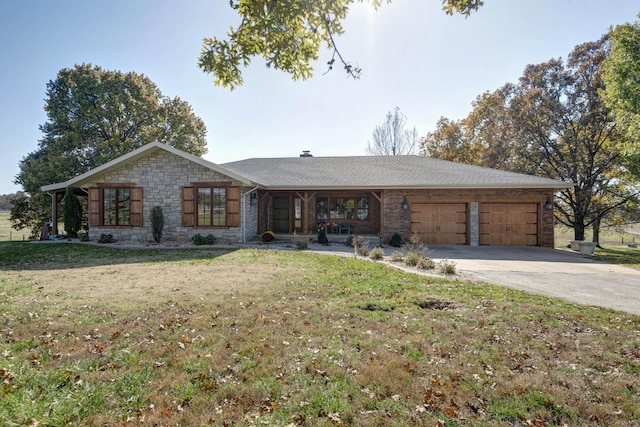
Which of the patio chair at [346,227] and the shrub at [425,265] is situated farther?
the patio chair at [346,227]

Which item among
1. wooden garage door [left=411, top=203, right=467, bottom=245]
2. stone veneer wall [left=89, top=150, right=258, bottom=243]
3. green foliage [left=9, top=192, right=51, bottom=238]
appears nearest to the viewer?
stone veneer wall [left=89, top=150, right=258, bottom=243]

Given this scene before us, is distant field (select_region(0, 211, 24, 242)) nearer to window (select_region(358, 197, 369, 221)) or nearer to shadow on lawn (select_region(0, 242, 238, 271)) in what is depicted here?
shadow on lawn (select_region(0, 242, 238, 271))

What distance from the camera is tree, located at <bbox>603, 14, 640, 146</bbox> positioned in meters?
11.7

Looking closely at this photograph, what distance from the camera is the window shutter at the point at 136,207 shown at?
46.0ft

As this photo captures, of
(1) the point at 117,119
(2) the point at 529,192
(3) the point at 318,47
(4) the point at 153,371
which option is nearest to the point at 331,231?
(2) the point at 529,192

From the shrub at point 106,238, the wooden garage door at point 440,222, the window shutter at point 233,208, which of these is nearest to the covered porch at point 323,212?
the wooden garage door at point 440,222

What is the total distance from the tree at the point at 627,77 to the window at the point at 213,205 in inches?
640

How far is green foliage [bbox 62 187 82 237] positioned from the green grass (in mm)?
9568

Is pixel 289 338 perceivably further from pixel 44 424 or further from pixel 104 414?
pixel 44 424

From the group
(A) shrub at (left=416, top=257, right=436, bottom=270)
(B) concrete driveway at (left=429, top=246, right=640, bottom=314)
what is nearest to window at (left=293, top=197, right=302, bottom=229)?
(B) concrete driveway at (left=429, top=246, right=640, bottom=314)

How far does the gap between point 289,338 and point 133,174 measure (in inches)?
522

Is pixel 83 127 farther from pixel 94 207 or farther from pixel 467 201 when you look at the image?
pixel 467 201

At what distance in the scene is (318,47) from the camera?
4.45 m

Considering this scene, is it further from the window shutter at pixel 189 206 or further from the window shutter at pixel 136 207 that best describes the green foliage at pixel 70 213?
the window shutter at pixel 189 206
